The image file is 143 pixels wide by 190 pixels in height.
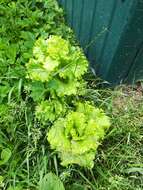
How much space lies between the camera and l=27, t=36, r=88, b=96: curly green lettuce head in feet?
7.86

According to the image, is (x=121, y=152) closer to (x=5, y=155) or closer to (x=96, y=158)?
(x=96, y=158)

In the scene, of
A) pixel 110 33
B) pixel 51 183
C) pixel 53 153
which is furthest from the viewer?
pixel 110 33

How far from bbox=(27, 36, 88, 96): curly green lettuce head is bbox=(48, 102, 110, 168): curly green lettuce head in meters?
0.19

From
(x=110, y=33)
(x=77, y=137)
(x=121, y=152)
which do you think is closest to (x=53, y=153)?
(x=77, y=137)

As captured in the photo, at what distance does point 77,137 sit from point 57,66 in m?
0.46

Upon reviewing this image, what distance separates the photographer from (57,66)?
242 centimetres

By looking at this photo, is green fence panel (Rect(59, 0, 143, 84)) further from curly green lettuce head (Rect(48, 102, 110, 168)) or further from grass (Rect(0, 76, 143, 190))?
curly green lettuce head (Rect(48, 102, 110, 168))

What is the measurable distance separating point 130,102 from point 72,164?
62cm

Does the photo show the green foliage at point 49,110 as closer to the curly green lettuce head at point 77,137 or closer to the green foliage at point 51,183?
the curly green lettuce head at point 77,137

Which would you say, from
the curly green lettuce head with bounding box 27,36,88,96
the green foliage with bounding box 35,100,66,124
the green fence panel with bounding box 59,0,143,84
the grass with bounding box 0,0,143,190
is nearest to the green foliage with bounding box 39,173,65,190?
the grass with bounding box 0,0,143,190

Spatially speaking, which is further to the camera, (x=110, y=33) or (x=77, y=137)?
(x=110, y=33)

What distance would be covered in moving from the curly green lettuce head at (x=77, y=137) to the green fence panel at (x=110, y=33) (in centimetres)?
45

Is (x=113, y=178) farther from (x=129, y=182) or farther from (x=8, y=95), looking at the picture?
(x=8, y=95)

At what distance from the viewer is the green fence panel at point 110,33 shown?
7.36ft
